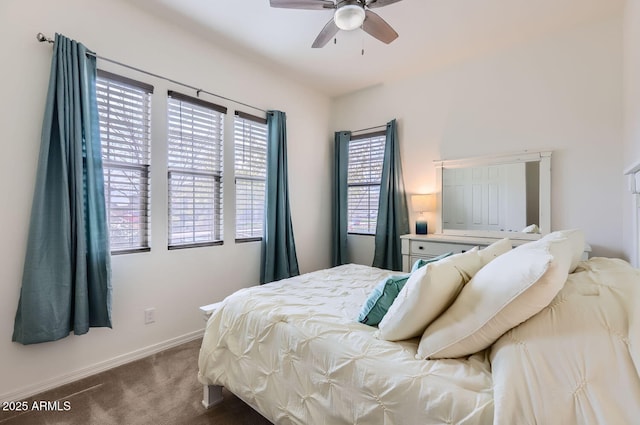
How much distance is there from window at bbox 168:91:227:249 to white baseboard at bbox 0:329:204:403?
0.84 m

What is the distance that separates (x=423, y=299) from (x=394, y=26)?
2457 millimetres

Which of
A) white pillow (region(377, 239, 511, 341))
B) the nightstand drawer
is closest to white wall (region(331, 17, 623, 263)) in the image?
the nightstand drawer

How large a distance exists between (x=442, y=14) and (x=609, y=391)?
268 cm

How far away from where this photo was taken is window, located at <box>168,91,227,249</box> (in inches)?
105

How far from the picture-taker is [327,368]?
1.24 m

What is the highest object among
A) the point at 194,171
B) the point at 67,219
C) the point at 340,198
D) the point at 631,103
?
the point at 631,103

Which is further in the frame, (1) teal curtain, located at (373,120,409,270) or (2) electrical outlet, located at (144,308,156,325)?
(1) teal curtain, located at (373,120,409,270)

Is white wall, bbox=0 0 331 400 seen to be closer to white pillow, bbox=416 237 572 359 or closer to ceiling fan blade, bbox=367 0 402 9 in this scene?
ceiling fan blade, bbox=367 0 402 9

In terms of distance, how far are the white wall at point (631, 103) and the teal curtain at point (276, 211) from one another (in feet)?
9.22

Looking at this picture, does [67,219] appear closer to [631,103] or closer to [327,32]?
[327,32]

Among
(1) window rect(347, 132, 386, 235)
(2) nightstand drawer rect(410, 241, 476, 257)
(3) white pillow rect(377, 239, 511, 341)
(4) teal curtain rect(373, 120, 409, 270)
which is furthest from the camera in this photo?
(1) window rect(347, 132, 386, 235)

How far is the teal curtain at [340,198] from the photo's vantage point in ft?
13.3

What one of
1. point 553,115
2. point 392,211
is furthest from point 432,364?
point 553,115

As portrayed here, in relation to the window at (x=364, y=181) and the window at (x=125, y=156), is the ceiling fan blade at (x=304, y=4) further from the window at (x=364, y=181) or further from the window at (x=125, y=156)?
the window at (x=364, y=181)
